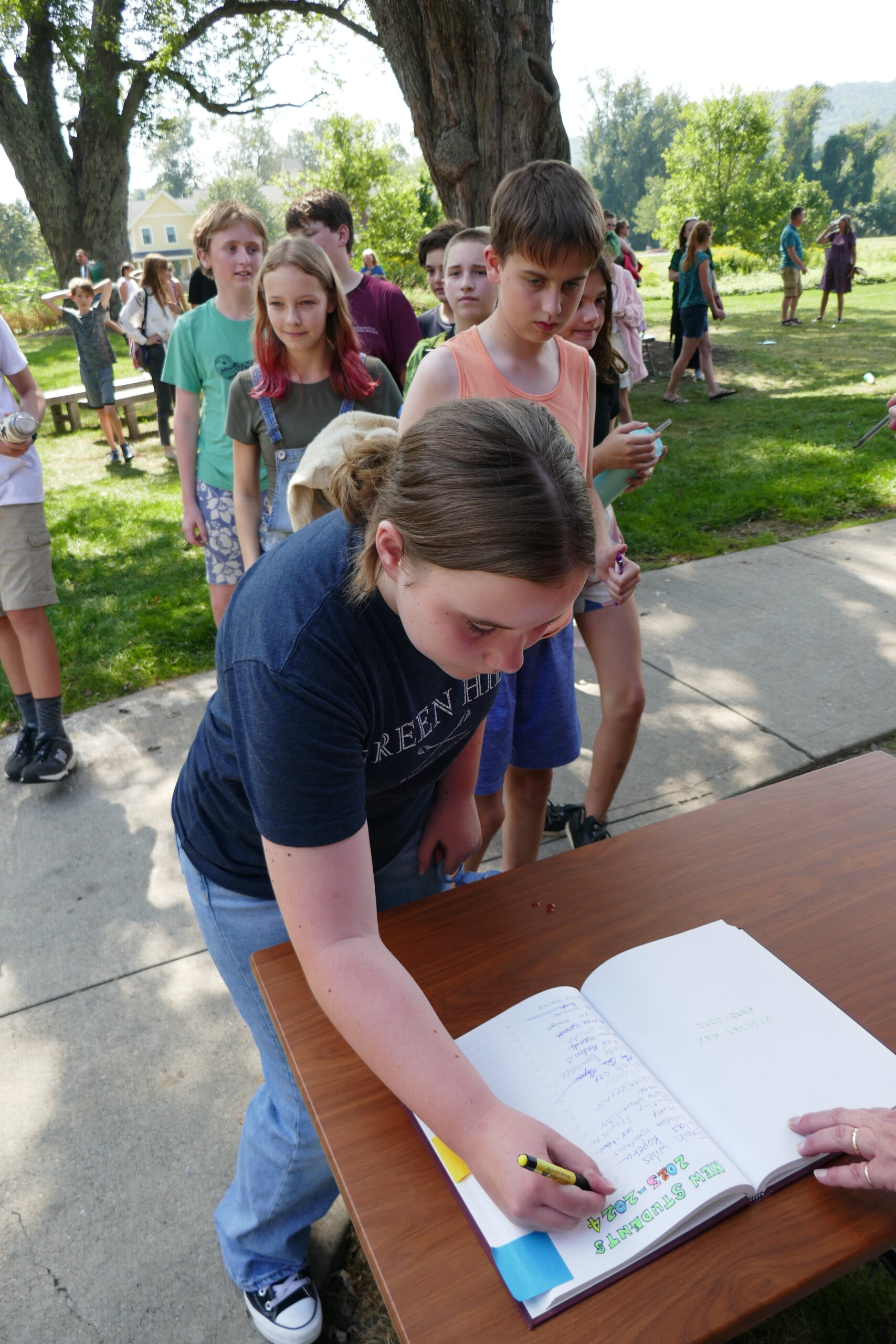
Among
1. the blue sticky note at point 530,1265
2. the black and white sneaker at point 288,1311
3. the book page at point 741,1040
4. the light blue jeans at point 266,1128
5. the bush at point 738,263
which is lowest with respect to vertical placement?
the bush at point 738,263

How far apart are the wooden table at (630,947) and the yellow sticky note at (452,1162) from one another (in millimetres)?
19

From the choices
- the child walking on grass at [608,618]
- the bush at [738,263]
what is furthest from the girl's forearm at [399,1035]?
the bush at [738,263]

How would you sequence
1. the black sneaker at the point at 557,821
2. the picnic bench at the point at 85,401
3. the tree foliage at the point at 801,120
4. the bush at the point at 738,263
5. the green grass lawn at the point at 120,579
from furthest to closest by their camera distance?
the tree foliage at the point at 801,120, the bush at the point at 738,263, the picnic bench at the point at 85,401, the green grass lawn at the point at 120,579, the black sneaker at the point at 557,821

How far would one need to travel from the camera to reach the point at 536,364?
2.15 metres

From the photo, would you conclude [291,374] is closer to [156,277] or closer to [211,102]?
[156,277]

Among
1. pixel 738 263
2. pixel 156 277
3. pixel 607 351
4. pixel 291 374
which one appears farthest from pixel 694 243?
pixel 738 263

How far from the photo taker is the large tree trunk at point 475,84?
5.72 meters

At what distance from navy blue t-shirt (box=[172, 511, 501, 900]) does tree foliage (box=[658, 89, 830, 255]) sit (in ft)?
144

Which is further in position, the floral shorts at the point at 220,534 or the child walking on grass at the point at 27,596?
the floral shorts at the point at 220,534

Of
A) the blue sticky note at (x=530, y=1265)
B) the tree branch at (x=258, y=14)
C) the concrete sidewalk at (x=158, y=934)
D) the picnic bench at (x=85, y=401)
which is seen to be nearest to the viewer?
the blue sticky note at (x=530, y=1265)

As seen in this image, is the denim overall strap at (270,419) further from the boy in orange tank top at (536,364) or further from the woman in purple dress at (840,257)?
the woman in purple dress at (840,257)

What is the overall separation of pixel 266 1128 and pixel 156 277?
862 cm

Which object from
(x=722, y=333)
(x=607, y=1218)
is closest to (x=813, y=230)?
(x=722, y=333)

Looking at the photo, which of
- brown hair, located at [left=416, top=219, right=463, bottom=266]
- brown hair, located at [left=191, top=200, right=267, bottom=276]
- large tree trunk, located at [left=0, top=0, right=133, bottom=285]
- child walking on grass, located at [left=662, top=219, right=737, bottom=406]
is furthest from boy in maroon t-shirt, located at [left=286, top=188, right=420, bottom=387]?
large tree trunk, located at [left=0, top=0, right=133, bottom=285]
